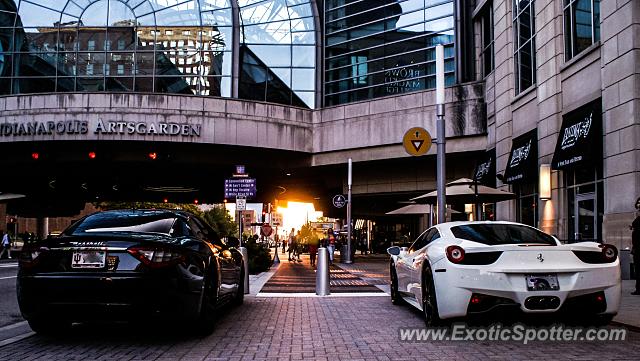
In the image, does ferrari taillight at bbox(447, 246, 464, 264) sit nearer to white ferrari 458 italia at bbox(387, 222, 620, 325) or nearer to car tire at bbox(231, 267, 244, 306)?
white ferrari 458 italia at bbox(387, 222, 620, 325)

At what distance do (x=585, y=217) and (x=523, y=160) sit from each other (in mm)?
3877

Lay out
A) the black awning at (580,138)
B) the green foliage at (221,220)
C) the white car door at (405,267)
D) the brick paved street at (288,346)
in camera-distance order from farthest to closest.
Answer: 1. the green foliage at (221,220)
2. the black awning at (580,138)
3. the white car door at (405,267)
4. the brick paved street at (288,346)

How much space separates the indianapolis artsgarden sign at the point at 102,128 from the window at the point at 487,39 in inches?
509

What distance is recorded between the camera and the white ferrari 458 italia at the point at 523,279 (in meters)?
6.11

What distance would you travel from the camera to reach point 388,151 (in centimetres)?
2706

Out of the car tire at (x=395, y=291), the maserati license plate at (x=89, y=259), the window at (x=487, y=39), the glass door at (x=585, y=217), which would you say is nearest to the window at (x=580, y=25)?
the glass door at (x=585, y=217)

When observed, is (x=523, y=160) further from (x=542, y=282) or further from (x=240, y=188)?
(x=542, y=282)

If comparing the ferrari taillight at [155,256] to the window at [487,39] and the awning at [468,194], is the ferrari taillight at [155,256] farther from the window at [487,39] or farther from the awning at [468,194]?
the window at [487,39]

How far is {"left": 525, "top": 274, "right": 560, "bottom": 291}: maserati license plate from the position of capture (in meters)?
6.09

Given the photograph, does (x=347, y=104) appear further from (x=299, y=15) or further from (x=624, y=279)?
(x=624, y=279)

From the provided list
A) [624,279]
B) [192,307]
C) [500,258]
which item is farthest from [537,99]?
[192,307]

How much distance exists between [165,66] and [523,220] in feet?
59.1

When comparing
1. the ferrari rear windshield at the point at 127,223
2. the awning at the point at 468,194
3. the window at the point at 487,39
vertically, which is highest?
the window at the point at 487,39

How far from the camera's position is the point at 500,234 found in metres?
7.40
